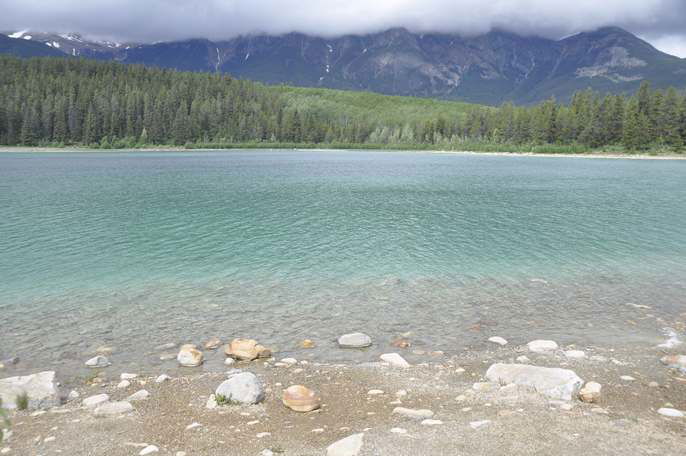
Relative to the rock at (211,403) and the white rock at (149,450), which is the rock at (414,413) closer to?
the rock at (211,403)

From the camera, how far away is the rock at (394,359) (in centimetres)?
1516

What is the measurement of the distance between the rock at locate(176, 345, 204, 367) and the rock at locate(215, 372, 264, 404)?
9.16 ft

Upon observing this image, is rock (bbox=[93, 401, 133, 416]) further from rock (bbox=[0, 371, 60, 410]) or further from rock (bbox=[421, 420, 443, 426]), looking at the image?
rock (bbox=[421, 420, 443, 426])

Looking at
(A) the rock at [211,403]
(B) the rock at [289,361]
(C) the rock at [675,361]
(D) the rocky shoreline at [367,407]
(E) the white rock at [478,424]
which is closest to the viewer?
(D) the rocky shoreline at [367,407]

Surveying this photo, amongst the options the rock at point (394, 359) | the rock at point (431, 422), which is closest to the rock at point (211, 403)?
the rock at point (431, 422)

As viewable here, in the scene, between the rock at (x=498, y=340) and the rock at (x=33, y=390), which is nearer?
the rock at (x=33, y=390)

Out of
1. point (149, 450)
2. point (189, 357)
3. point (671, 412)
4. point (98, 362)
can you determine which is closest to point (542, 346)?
point (671, 412)

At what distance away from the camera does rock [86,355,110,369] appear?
15.1 metres

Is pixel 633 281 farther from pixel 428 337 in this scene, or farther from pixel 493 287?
pixel 428 337

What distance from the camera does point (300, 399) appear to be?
1212cm

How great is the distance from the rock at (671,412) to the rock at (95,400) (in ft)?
43.4

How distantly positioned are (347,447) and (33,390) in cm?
809

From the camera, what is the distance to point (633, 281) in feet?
81.8

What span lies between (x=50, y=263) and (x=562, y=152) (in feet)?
608
